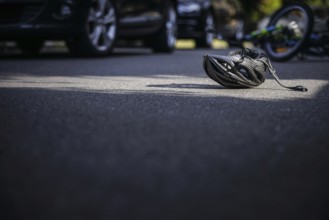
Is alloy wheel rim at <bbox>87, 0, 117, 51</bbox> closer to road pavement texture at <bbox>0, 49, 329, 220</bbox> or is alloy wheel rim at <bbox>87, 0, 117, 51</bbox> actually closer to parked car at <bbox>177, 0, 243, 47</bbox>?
road pavement texture at <bbox>0, 49, 329, 220</bbox>

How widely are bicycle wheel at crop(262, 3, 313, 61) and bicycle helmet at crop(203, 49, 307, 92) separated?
2596 mm

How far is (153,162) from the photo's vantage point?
1695 mm

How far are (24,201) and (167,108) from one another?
1.55 meters

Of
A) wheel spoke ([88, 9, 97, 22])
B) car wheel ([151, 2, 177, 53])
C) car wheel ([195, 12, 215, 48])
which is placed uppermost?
wheel spoke ([88, 9, 97, 22])

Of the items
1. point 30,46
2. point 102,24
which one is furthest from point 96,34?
point 30,46

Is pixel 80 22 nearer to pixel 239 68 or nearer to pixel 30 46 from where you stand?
pixel 30 46

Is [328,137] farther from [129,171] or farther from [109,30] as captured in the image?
[109,30]

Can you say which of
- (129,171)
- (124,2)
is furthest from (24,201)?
(124,2)

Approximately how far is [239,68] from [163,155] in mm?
1979

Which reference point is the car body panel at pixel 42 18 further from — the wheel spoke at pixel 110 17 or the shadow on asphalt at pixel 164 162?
the shadow on asphalt at pixel 164 162

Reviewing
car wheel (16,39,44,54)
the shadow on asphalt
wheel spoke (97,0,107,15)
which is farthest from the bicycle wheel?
car wheel (16,39,44,54)

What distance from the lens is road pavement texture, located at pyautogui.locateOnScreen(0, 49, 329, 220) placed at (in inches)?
52.6

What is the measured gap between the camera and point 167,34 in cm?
902

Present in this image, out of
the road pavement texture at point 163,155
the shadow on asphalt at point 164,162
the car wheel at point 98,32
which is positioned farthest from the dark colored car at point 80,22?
the shadow on asphalt at point 164,162
